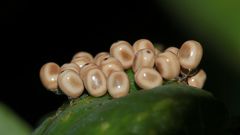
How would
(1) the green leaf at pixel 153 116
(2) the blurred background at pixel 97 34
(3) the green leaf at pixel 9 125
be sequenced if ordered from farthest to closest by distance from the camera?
(3) the green leaf at pixel 9 125 → (2) the blurred background at pixel 97 34 → (1) the green leaf at pixel 153 116

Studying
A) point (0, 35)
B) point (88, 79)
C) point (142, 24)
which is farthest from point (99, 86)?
point (0, 35)

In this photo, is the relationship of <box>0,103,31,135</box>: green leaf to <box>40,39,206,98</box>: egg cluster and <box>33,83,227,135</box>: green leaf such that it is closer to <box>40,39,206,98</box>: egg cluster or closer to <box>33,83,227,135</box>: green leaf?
<box>40,39,206,98</box>: egg cluster

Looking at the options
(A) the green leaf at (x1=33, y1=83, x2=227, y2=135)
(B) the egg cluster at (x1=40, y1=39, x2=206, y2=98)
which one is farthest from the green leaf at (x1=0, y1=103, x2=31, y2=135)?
(A) the green leaf at (x1=33, y1=83, x2=227, y2=135)

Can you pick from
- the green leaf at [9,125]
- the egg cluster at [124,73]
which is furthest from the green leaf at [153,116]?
the green leaf at [9,125]

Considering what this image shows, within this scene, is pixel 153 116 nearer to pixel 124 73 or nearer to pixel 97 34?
pixel 124 73

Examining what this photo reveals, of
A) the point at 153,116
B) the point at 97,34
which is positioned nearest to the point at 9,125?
the point at 97,34

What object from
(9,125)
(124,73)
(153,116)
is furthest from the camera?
(9,125)

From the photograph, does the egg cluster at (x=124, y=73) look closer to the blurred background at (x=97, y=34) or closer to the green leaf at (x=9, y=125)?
the blurred background at (x=97, y=34)
